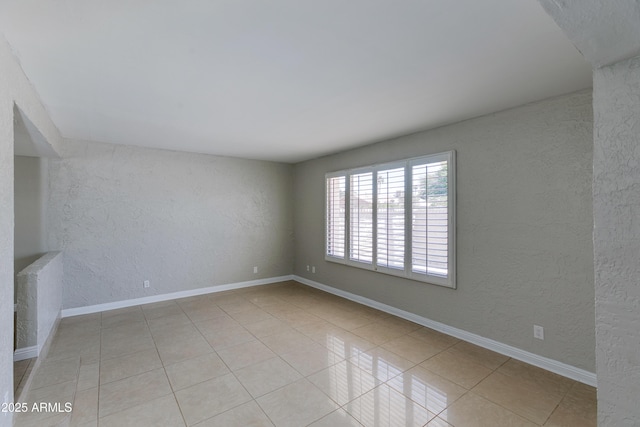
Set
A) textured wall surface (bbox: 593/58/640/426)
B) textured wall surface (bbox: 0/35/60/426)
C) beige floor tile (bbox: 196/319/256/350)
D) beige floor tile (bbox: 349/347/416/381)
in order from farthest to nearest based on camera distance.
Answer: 1. beige floor tile (bbox: 196/319/256/350)
2. beige floor tile (bbox: 349/347/416/381)
3. textured wall surface (bbox: 0/35/60/426)
4. textured wall surface (bbox: 593/58/640/426)

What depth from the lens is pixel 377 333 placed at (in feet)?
11.1

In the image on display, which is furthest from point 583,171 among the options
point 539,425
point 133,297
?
point 133,297

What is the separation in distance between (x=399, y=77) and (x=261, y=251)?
14.0ft

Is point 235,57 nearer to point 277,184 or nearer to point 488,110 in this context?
point 488,110

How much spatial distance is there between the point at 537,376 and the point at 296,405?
2141mm

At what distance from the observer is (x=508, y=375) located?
251cm

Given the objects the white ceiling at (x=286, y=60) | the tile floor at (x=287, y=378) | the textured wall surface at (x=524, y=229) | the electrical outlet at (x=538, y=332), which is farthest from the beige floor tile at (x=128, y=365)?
the electrical outlet at (x=538, y=332)

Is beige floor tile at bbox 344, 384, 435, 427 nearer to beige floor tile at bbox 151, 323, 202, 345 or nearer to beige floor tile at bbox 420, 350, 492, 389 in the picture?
beige floor tile at bbox 420, 350, 492, 389

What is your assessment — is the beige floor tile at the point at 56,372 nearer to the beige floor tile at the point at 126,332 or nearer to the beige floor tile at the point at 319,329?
the beige floor tile at the point at 126,332

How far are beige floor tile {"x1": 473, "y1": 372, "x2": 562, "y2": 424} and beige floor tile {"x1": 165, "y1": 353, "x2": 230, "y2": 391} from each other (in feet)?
7.35

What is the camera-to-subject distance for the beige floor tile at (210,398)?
2045 mm

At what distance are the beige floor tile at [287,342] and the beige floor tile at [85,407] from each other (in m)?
1.48

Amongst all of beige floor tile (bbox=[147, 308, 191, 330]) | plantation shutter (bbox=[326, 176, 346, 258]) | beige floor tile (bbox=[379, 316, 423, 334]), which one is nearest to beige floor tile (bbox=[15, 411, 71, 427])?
beige floor tile (bbox=[147, 308, 191, 330])

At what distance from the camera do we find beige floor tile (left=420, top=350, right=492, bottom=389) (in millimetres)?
2438
